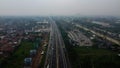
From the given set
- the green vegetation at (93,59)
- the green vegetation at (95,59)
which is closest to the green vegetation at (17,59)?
the green vegetation at (93,59)

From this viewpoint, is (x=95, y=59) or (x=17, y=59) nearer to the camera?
(x=95, y=59)

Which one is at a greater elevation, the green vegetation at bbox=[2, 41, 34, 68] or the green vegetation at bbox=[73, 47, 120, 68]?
the green vegetation at bbox=[73, 47, 120, 68]

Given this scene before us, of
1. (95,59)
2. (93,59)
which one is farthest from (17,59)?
(95,59)

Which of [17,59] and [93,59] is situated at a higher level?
[93,59]

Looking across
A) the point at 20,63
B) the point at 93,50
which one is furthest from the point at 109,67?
the point at 20,63

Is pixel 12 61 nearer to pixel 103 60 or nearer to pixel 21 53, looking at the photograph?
pixel 21 53

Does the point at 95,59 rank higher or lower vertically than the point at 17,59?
higher

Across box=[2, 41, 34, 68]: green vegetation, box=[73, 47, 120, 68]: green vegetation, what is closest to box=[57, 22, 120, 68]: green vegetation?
box=[73, 47, 120, 68]: green vegetation

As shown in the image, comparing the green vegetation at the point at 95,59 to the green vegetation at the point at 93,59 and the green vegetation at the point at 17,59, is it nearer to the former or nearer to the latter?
the green vegetation at the point at 93,59

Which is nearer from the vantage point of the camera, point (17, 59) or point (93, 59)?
point (93, 59)

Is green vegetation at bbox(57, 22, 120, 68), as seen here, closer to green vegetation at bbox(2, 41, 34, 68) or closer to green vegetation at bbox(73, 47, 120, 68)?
green vegetation at bbox(73, 47, 120, 68)

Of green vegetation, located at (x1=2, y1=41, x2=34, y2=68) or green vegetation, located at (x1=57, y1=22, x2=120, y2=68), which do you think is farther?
green vegetation, located at (x1=2, y1=41, x2=34, y2=68)

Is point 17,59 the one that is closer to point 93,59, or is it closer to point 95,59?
point 93,59
